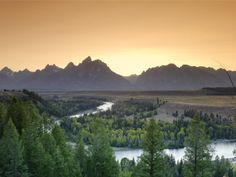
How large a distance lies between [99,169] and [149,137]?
8.96 meters

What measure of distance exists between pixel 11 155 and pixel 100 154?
10.7 m

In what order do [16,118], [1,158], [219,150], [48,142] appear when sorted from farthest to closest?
[219,150], [16,118], [48,142], [1,158]

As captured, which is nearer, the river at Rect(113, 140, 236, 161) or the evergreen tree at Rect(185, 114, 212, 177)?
the evergreen tree at Rect(185, 114, 212, 177)

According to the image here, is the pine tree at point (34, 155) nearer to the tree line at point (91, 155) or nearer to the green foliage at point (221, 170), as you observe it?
the tree line at point (91, 155)

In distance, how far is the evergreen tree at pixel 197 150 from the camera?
48719 millimetres

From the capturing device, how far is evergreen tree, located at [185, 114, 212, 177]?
4872 cm

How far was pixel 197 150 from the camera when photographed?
4900 cm

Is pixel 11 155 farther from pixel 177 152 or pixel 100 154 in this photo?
pixel 177 152

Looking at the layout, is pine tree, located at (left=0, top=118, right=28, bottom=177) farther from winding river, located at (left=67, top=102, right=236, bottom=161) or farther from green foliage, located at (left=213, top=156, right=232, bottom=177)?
winding river, located at (left=67, top=102, right=236, bottom=161)

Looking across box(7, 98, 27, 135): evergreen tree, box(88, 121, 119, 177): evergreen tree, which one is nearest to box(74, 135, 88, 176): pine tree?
box(88, 121, 119, 177): evergreen tree

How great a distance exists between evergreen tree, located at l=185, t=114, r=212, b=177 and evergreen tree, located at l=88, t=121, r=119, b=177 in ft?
33.3

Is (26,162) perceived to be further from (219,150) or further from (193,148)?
(219,150)

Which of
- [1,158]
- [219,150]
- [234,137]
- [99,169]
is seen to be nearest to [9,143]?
[1,158]

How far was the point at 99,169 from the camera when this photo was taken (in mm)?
54156
